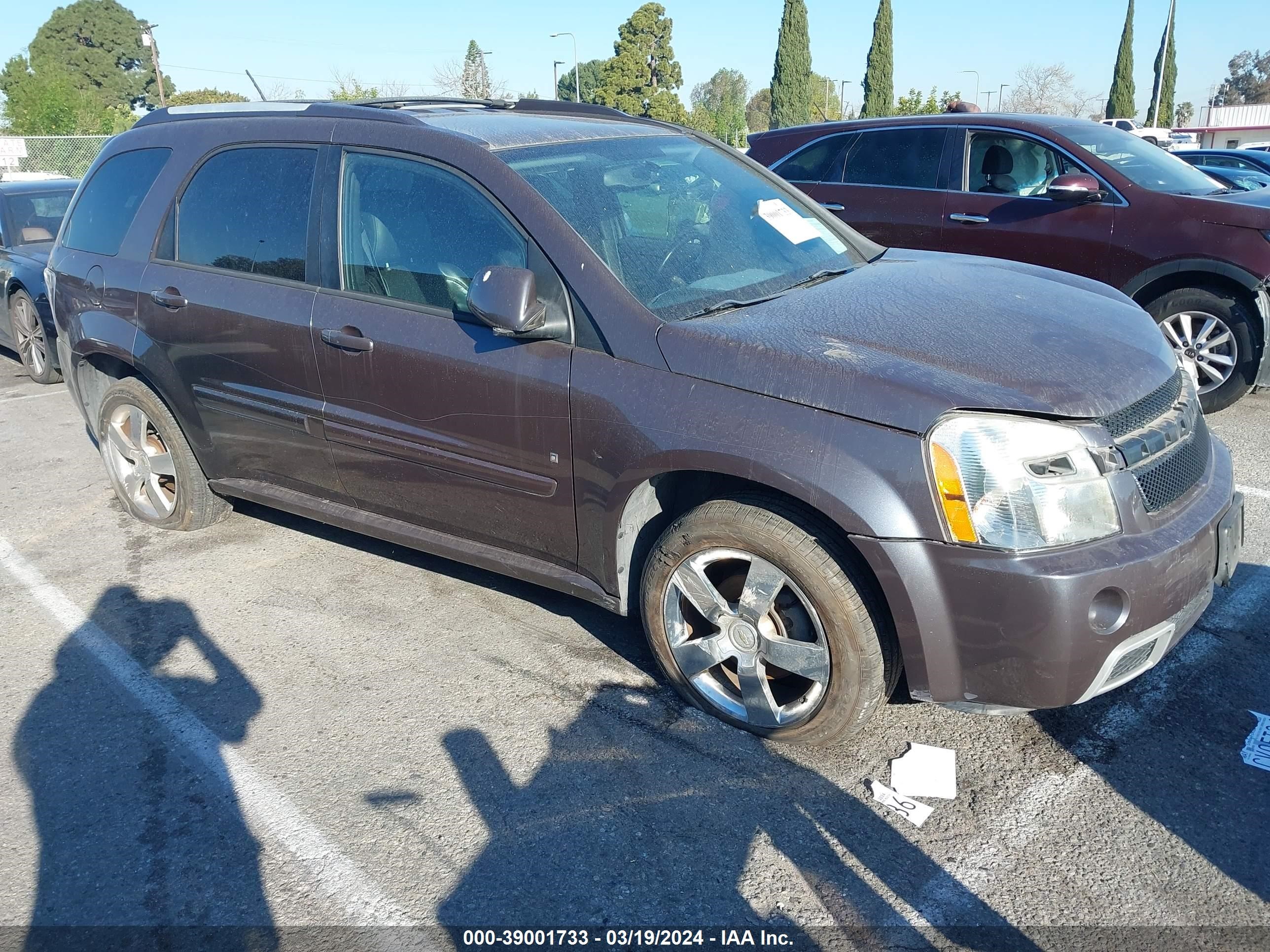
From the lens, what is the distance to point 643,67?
5106cm

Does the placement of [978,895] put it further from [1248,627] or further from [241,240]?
[241,240]

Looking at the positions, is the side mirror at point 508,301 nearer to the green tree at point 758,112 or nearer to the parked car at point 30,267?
the parked car at point 30,267

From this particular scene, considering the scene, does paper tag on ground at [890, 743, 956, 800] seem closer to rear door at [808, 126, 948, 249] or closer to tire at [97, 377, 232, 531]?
tire at [97, 377, 232, 531]

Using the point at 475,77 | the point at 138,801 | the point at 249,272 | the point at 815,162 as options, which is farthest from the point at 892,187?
the point at 475,77

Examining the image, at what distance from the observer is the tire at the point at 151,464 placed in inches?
184

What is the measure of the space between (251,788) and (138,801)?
1.03ft

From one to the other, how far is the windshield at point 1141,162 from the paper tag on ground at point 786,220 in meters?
3.42

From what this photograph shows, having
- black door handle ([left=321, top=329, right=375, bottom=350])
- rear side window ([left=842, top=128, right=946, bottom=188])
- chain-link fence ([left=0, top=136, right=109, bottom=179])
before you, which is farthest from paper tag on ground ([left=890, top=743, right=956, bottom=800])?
chain-link fence ([left=0, top=136, right=109, bottom=179])

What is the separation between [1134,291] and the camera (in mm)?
6320

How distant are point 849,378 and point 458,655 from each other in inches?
71.5

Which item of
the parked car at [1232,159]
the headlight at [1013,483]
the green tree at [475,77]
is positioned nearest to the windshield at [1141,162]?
the headlight at [1013,483]

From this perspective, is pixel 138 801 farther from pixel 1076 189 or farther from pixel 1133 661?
pixel 1076 189

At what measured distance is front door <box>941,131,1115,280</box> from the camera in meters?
6.38

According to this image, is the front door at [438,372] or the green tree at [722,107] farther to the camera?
the green tree at [722,107]
